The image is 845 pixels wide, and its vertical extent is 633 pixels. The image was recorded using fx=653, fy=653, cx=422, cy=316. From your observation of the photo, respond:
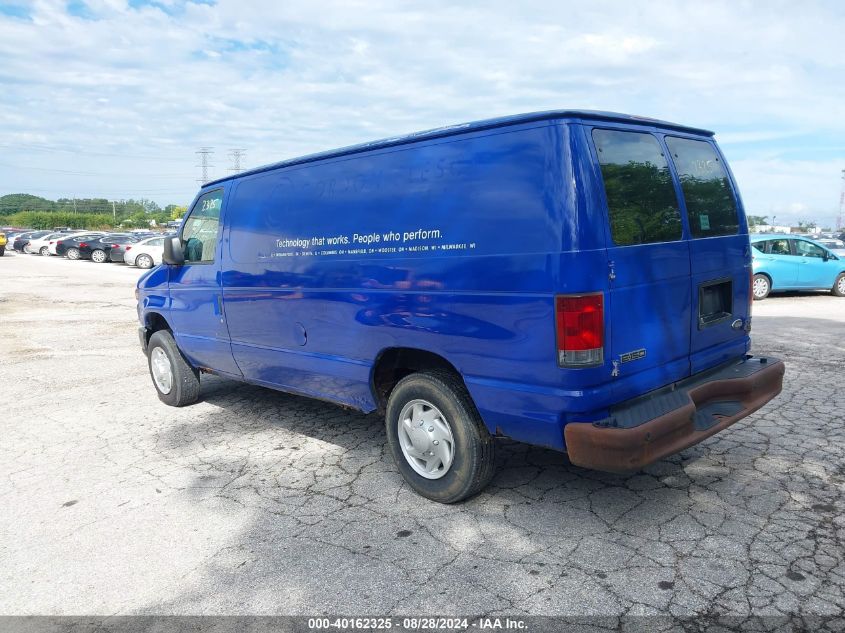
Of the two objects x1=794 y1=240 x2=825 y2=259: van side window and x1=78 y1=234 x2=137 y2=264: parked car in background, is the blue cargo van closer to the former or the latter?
x1=794 y1=240 x2=825 y2=259: van side window

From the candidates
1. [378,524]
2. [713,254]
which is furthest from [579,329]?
[378,524]

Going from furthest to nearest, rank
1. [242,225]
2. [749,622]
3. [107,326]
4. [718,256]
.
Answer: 1. [107,326]
2. [242,225]
3. [718,256]
4. [749,622]

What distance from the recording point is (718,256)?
415 centimetres

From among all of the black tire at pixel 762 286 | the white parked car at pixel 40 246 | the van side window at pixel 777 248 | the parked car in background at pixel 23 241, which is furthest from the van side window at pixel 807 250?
the parked car in background at pixel 23 241

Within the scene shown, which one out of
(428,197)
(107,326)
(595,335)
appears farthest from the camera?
(107,326)

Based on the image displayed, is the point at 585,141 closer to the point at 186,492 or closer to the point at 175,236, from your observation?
the point at 186,492

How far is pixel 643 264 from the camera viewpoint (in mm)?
3508

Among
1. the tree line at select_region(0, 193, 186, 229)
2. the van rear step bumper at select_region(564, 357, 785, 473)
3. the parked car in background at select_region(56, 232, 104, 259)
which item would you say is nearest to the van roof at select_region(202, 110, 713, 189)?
the van rear step bumper at select_region(564, 357, 785, 473)

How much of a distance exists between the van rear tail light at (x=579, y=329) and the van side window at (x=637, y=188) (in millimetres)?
416

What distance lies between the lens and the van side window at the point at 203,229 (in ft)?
18.4

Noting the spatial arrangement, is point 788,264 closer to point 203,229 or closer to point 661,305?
point 661,305

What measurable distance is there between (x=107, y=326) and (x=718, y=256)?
36.3ft

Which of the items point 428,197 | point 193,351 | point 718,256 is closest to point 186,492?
point 193,351

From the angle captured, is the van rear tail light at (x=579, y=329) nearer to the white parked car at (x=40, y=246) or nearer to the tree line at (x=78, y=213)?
the white parked car at (x=40, y=246)
